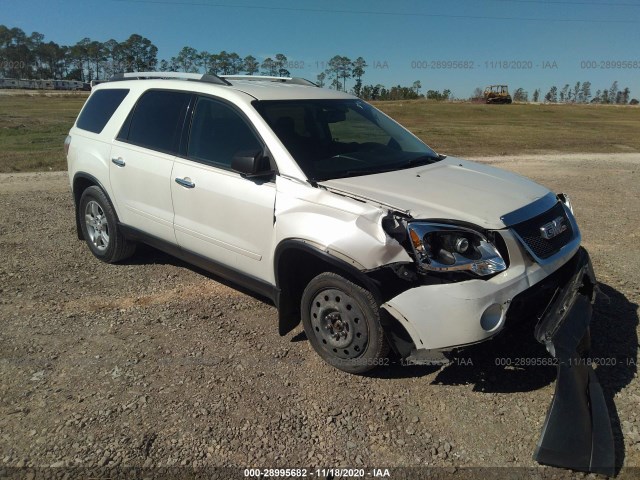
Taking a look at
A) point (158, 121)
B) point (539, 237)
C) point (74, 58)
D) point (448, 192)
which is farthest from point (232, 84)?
point (74, 58)

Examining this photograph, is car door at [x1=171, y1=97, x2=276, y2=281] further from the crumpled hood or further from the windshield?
the crumpled hood

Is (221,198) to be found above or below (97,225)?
above

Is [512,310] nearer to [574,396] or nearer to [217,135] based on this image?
[574,396]

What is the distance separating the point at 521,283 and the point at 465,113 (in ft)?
139

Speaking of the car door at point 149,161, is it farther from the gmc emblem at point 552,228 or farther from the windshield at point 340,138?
→ the gmc emblem at point 552,228

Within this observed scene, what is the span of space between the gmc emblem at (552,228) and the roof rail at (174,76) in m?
2.84

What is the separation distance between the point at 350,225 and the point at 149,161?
235 cm

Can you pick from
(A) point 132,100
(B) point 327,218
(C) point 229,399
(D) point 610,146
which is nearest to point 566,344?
(B) point 327,218

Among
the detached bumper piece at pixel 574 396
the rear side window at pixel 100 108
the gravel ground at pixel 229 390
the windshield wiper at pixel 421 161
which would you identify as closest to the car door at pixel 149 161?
the rear side window at pixel 100 108

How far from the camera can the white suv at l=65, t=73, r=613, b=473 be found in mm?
3047

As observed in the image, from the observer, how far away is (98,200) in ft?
17.9

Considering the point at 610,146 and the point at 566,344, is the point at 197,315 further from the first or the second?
the point at 610,146

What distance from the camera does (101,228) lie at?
5.68 m

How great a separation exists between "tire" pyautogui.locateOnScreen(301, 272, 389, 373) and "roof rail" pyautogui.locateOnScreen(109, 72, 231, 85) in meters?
2.13
